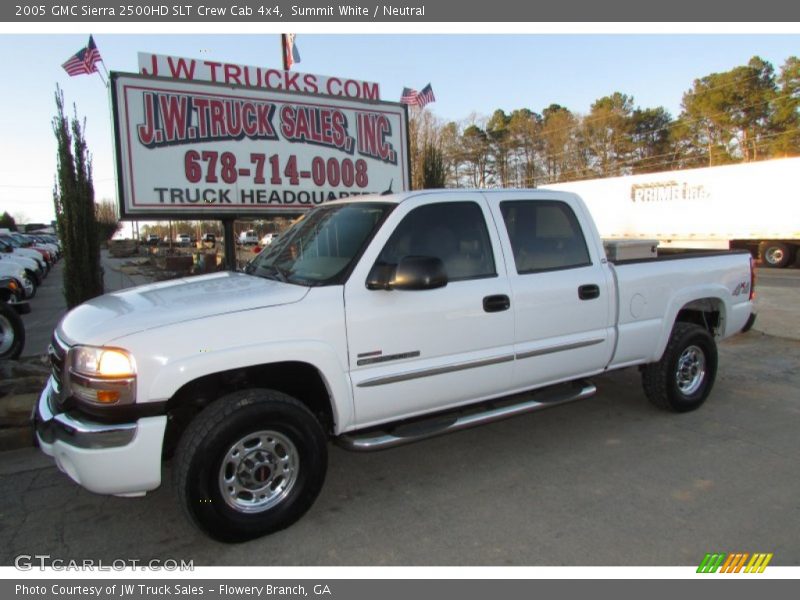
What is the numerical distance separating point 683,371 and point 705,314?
779 millimetres

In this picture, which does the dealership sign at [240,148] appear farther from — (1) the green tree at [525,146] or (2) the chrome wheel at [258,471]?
(1) the green tree at [525,146]

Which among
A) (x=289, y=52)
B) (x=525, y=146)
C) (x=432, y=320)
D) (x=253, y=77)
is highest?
(x=525, y=146)

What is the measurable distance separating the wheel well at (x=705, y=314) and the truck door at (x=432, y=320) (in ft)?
8.09

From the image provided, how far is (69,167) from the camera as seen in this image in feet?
23.7

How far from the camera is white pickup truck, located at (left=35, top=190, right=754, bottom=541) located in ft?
9.66

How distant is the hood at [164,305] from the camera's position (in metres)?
3.00

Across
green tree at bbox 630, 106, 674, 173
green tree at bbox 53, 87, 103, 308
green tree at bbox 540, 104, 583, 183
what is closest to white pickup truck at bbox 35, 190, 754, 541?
green tree at bbox 53, 87, 103, 308

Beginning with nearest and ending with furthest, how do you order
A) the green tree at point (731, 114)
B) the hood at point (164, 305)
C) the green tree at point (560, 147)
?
the hood at point (164, 305) → the green tree at point (731, 114) → the green tree at point (560, 147)

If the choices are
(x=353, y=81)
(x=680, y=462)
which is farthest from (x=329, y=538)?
(x=353, y=81)

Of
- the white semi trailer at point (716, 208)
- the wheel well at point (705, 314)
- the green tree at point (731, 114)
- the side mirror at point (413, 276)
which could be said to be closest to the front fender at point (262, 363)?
the side mirror at point (413, 276)

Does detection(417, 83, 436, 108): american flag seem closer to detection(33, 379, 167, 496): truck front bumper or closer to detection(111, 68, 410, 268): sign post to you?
detection(111, 68, 410, 268): sign post

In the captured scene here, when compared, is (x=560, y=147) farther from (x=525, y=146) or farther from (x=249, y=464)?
(x=249, y=464)

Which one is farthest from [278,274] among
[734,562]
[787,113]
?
[787,113]

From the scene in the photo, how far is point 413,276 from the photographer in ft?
10.9
